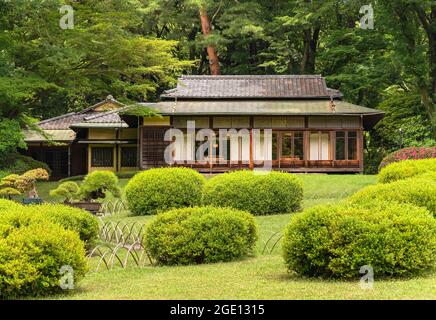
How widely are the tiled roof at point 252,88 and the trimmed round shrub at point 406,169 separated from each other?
1810cm

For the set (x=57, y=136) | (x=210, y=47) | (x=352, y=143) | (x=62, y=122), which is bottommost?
(x=352, y=143)

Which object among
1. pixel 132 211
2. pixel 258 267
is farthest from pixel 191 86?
Result: pixel 258 267

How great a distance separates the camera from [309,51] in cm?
4462

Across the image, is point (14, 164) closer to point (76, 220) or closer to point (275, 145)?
point (275, 145)

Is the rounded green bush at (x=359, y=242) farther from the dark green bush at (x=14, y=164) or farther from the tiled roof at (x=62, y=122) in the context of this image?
the tiled roof at (x=62, y=122)

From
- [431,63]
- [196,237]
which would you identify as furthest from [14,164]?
[431,63]

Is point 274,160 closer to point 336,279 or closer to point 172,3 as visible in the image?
point 172,3

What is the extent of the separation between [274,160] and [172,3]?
1417cm

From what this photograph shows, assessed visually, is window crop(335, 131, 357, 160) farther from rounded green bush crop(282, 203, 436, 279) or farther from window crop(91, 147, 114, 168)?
rounded green bush crop(282, 203, 436, 279)

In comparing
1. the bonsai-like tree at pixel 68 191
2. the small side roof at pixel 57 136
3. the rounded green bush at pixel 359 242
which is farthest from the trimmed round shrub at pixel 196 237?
the small side roof at pixel 57 136

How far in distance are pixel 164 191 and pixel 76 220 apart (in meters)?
6.78

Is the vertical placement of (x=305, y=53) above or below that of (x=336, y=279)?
above

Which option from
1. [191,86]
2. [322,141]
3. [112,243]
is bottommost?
[112,243]

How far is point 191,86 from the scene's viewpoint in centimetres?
3744
